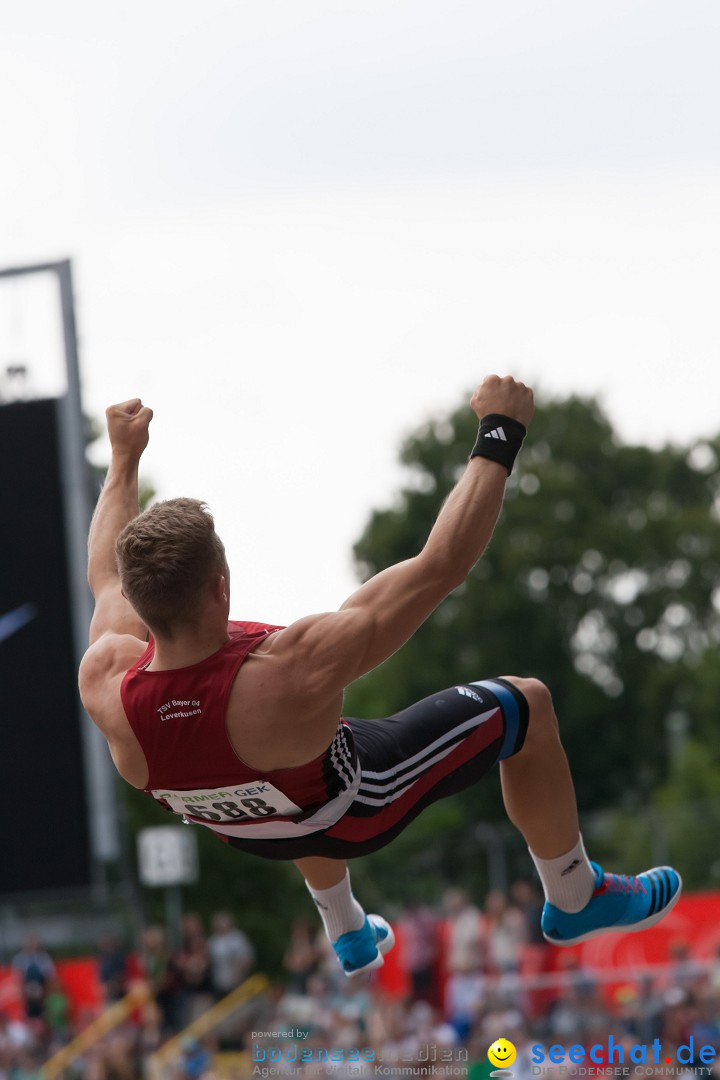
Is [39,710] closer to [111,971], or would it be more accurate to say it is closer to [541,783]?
[111,971]

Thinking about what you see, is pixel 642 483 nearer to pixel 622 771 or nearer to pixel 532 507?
pixel 532 507

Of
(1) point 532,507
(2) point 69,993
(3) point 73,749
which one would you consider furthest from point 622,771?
(3) point 73,749

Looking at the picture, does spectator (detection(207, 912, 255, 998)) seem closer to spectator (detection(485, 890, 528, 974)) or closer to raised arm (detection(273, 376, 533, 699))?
spectator (detection(485, 890, 528, 974))

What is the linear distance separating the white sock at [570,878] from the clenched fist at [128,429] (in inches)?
71.7

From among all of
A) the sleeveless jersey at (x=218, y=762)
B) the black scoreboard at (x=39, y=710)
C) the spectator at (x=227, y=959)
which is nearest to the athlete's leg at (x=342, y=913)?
the sleeveless jersey at (x=218, y=762)

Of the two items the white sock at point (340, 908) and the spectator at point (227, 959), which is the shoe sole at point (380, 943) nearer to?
the white sock at point (340, 908)

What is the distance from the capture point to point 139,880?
3148 centimetres

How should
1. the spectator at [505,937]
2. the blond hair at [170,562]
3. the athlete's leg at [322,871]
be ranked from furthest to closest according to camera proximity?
1. the spectator at [505,937]
2. the athlete's leg at [322,871]
3. the blond hair at [170,562]

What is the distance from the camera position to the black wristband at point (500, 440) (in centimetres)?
443

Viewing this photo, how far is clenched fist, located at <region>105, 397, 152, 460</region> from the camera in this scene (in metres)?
5.02

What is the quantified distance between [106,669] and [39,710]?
24.2ft

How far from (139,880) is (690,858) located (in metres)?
13.1

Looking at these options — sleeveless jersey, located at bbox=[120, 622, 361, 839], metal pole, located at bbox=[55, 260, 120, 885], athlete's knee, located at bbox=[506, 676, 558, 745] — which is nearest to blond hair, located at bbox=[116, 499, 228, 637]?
sleeveless jersey, located at bbox=[120, 622, 361, 839]

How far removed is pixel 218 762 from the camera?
430 cm
